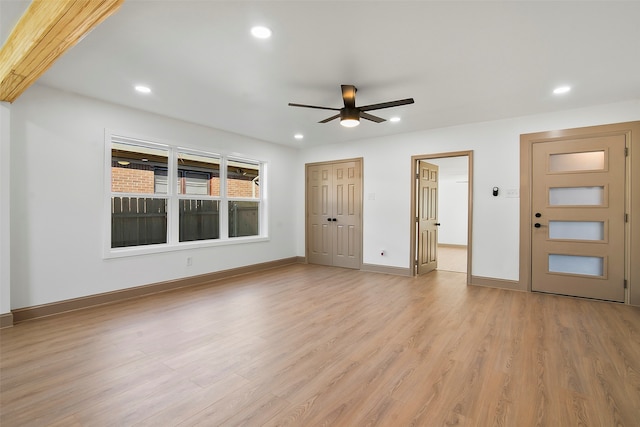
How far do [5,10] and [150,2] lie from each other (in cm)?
106

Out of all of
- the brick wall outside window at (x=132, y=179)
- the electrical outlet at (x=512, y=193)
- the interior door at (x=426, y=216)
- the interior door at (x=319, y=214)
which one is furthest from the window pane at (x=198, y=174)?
the electrical outlet at (x=512, y=193)

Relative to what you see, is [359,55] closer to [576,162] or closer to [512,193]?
[512,193]

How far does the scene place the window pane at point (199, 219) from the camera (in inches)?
189

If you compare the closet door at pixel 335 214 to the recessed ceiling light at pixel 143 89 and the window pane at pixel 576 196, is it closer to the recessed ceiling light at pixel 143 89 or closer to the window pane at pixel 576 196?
the window pane at pixel 576 196

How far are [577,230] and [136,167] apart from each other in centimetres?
651

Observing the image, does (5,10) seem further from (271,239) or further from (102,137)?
(271,239)

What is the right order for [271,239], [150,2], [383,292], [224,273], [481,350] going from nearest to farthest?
[150,2] → [481,350] → [383,292] → [224,273] → [271,239]

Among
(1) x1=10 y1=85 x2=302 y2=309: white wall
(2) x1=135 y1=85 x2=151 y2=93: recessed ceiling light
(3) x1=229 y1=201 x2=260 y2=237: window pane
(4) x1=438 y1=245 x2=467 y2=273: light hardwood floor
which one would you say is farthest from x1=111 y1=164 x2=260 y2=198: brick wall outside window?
(4) x1=438 y1=245 x2=467 y2=273: light hardwood floor

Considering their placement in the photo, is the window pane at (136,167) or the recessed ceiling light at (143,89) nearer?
the recessed ceiling light at (143,89)

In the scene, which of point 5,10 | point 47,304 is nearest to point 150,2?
point 5,10

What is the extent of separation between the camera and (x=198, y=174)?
5035 millimetres

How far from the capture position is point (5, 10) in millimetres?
2021

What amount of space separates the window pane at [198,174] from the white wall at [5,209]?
1.96m

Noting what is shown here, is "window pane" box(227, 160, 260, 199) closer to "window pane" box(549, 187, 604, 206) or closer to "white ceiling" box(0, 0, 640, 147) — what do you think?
"white ceiling" box(0, 0, 640, 147)
